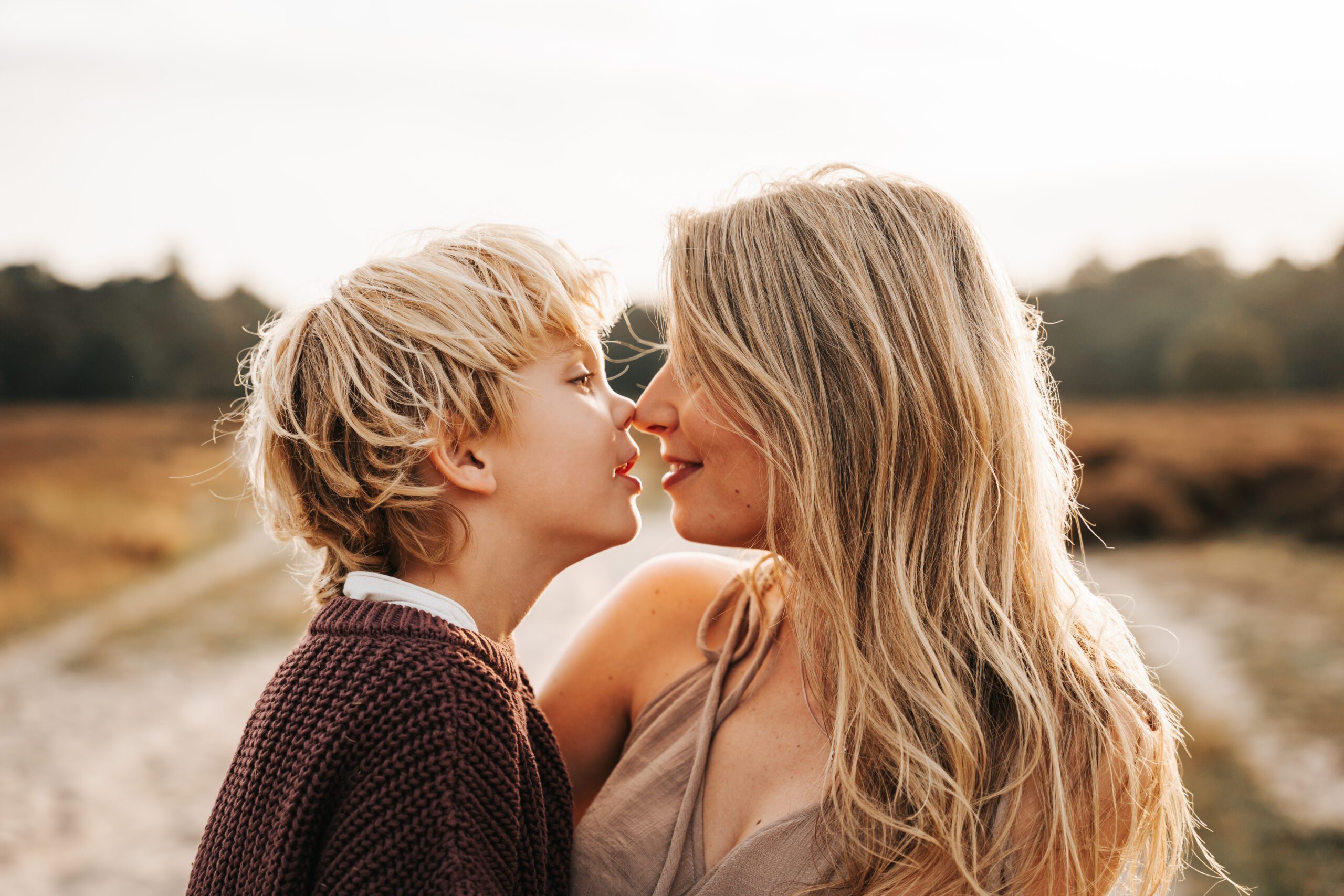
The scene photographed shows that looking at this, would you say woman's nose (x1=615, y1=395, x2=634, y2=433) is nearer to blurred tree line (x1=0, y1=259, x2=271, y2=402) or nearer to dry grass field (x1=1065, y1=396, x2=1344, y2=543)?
blurred tree line (x1=0, y1=259, x2=271, y2=402)

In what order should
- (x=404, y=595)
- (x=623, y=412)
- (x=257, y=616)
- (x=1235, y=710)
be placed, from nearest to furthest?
(x=404, y=595)
(x=623, y=412)
(x=1235, y=710)
(x=257, y=616)

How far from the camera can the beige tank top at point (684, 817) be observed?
1627 millimetres

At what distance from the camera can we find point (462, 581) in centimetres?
175

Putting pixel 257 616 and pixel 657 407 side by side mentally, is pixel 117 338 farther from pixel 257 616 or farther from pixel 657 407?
pixel 657 407

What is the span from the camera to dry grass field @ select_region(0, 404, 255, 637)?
11.8 meters

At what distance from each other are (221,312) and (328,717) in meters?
21.0

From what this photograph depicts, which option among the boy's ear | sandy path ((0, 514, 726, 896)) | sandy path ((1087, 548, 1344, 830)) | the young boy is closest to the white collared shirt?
the young boy

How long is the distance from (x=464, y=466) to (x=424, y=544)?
162mm

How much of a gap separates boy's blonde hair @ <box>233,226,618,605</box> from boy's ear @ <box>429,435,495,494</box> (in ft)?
0.07

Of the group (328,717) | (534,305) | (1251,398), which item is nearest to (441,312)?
(534,305)

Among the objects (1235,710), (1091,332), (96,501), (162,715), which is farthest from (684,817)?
(1091,332)

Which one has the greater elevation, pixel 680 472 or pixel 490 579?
pixel 680 472

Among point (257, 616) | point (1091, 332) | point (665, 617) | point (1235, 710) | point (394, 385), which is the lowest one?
point (1235, 710)

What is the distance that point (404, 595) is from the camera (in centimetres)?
166
